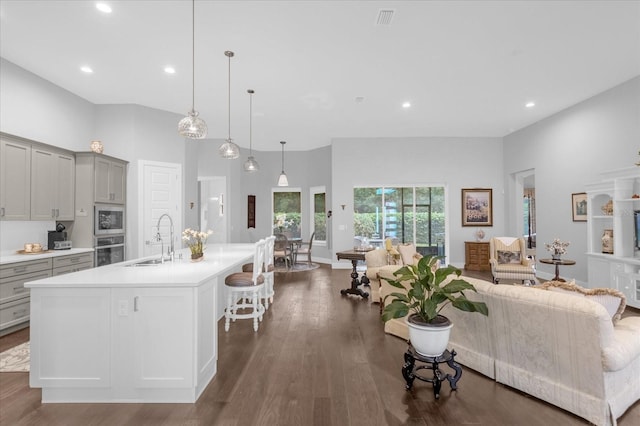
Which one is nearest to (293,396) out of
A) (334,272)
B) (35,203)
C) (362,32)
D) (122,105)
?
(362,32)

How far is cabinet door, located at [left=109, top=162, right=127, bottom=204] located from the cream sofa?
5800 mm

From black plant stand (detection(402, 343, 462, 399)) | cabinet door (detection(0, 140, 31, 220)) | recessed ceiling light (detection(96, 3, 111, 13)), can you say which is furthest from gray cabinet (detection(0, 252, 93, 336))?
black plant stand (detection(402, 343, 462, 399))

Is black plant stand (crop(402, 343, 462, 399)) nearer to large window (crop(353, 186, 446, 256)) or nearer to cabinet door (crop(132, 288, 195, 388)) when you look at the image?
cabinet door (crop(132, 288, 195, 388))

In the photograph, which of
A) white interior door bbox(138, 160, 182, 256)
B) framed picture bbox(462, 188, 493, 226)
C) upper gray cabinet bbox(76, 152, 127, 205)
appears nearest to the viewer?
upper gray cabinet bbox(76, 152, 127, 205)

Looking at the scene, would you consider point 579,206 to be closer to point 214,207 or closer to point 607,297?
point 607,297

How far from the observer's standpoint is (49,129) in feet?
16.2

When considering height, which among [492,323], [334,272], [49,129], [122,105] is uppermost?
[122,105]

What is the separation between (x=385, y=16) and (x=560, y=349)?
3.51 metres

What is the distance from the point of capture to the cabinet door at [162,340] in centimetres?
230

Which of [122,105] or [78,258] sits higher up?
[122,105]

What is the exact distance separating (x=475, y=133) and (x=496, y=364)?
7088 mm

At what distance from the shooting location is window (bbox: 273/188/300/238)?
10.1 metres

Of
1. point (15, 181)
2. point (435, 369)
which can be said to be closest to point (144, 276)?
point (435, 369)

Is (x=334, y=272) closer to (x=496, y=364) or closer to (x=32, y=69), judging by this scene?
(x=496, y=364)
